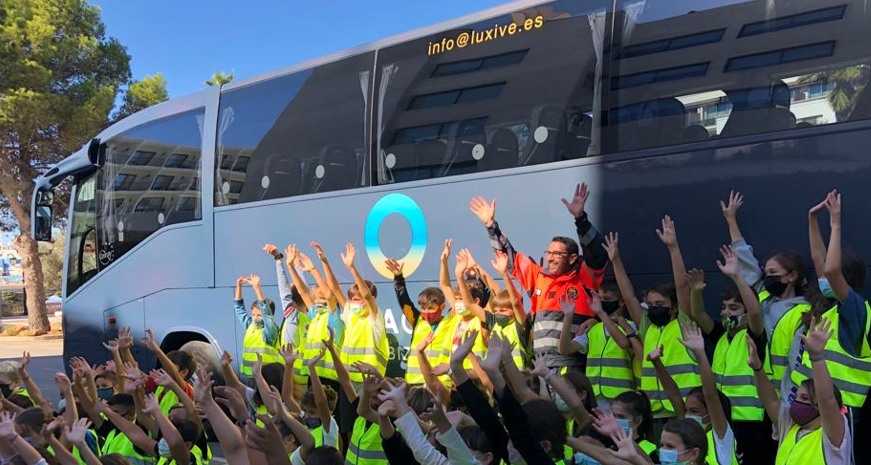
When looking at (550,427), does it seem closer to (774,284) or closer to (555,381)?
(555,381)

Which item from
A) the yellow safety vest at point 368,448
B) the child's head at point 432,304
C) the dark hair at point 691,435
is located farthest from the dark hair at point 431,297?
the dark hair at point 691,435

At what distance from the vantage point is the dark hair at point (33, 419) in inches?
175

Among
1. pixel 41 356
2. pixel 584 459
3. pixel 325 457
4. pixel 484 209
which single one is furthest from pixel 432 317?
pixel 41 356

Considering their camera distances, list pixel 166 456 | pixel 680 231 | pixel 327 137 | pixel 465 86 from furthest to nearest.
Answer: pixel 327 137 → pixel 465 86 → pixel 680 231 → pixel 166 456

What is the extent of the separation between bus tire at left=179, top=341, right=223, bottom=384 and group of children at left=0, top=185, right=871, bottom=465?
1.28 meters

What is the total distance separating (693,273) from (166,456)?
10.5 feet

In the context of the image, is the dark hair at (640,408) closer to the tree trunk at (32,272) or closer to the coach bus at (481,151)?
the coach bus at (481,151)

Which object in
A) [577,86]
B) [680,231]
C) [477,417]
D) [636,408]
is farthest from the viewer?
[577,86]

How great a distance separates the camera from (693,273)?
14.3 feet

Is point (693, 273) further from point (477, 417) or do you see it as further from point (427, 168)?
point (427, 168)

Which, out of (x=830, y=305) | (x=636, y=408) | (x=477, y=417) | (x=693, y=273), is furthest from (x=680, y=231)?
(x=477, y=417)

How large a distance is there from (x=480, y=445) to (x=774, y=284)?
189 centimetres

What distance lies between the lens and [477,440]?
344 centimetres

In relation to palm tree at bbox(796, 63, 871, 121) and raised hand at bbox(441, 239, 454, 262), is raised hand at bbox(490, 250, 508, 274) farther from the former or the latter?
palm tree at bbox(796, 63, 871, 121)
